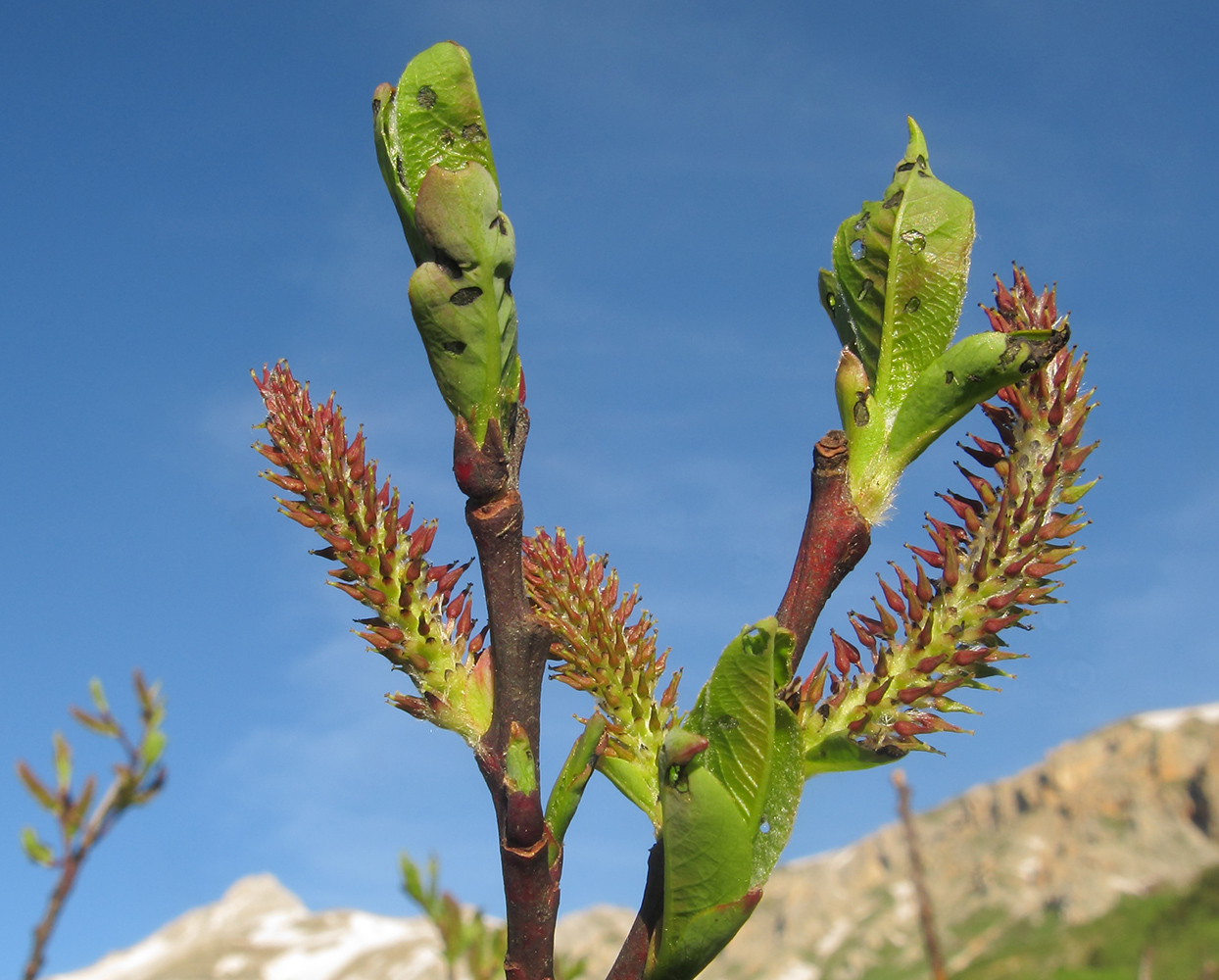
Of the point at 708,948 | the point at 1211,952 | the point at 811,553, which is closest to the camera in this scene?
the point at 708,948

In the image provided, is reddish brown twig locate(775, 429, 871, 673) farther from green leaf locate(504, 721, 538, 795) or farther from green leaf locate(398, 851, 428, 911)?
green leaf locate(398, 851, 428, 911)

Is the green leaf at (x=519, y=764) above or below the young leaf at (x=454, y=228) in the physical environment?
below

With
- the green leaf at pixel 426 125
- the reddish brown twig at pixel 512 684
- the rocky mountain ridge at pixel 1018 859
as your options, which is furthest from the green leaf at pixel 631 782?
the rocky mountain ridge at pixel 1018 859

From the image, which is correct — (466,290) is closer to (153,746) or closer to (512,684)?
(512,684)

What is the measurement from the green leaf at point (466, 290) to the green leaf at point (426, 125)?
0.20 feet

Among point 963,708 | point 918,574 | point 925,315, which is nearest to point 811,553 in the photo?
point 918,574

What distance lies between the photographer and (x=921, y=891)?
6898 millimetres

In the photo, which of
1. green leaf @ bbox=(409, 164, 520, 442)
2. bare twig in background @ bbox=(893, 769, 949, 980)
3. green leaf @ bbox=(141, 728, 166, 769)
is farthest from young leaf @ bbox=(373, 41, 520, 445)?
green leaf @ bbox=(141, 728, 166, 769)

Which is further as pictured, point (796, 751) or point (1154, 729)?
point (1154, 729)

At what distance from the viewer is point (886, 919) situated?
578 feet

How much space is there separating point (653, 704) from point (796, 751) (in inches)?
13.6

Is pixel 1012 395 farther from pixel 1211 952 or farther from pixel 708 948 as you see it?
pixel 1211 952

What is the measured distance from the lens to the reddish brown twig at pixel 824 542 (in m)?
1.65

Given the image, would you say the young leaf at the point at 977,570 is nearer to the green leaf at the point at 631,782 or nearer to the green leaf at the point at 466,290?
the green leaf at the point at 631,782
